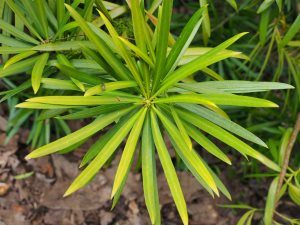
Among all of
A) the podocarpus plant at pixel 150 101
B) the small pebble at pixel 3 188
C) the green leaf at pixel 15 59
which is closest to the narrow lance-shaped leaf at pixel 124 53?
the podocarpus plant at pixel 150 101

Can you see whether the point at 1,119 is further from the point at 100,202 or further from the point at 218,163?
the point at 218,163

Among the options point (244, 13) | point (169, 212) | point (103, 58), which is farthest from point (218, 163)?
point (103, 58)

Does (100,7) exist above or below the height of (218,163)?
above

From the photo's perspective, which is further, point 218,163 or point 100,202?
point 218,163

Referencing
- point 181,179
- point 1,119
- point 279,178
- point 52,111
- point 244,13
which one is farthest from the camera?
point 181,179

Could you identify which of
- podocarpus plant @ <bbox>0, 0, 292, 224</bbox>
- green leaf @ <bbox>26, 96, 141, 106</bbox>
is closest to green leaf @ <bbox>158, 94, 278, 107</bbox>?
podocarpus plant @ <bbox>0, 0, 292, 224</bbox>

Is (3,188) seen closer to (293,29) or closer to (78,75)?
(78,75)

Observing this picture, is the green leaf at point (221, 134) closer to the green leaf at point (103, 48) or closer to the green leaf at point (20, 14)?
the green leaf at point (103, 48)

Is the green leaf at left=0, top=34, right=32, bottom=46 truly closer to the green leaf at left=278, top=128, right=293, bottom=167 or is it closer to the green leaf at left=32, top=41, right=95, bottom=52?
the green leaf at left=32, top=41, right=95, bottom=52
